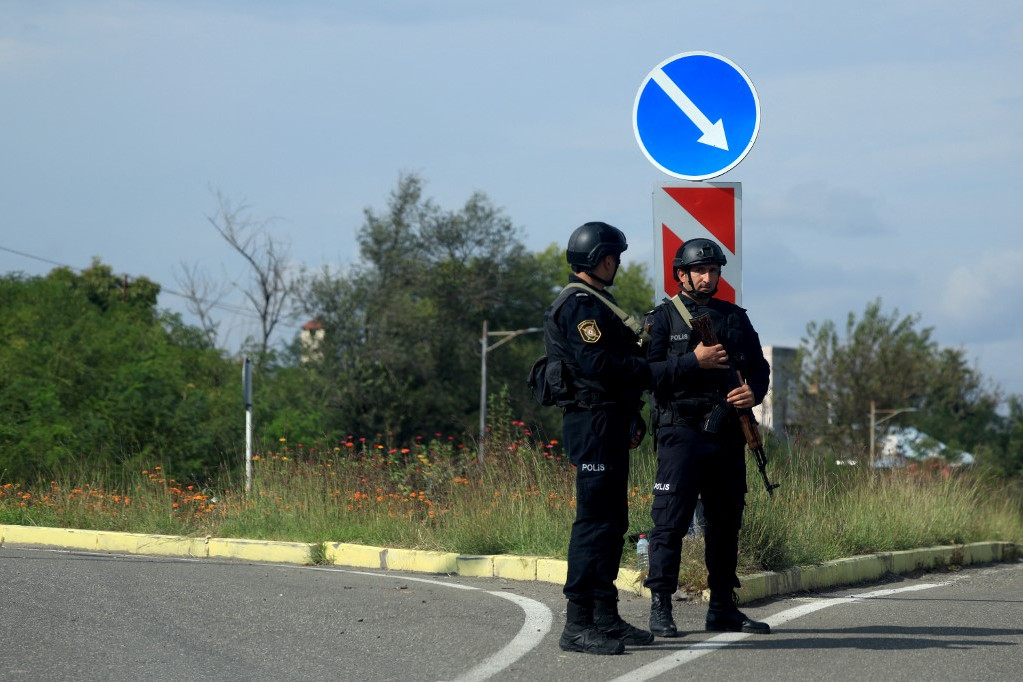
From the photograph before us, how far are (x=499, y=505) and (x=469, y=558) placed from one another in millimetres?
914

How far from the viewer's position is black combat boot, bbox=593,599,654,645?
586 centimetres

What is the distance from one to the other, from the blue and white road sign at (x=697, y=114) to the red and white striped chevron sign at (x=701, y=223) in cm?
17

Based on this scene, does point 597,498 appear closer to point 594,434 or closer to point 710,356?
point 594,434

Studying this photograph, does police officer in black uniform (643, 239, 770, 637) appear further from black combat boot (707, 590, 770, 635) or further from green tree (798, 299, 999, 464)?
green tree (798, 299, 999, 464)

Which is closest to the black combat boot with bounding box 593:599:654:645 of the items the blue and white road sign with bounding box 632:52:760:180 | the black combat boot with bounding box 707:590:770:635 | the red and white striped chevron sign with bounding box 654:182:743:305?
the black combat boot with bounding box 707:590:770:635

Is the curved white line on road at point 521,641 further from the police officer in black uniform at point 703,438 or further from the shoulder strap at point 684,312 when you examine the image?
the shoulder strap at point 684,312

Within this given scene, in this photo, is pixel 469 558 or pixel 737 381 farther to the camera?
pixel 469 558

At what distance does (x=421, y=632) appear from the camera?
A: 20.7ft

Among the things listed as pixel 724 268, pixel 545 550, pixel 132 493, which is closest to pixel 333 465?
pixel 132 493

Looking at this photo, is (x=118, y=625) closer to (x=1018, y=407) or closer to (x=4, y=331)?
(x=4, y=331)

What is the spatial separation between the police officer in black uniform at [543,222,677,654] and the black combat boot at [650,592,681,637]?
32cm

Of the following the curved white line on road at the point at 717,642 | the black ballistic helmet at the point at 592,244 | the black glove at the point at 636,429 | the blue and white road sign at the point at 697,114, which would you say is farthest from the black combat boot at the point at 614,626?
the blue and white road sign at the point at 697,114

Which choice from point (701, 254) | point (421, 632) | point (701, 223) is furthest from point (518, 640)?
point (701, 223)

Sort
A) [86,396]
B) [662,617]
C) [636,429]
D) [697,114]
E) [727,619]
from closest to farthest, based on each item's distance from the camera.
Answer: [636,429], [662,617], [727,619], [697,114], [86,396]
